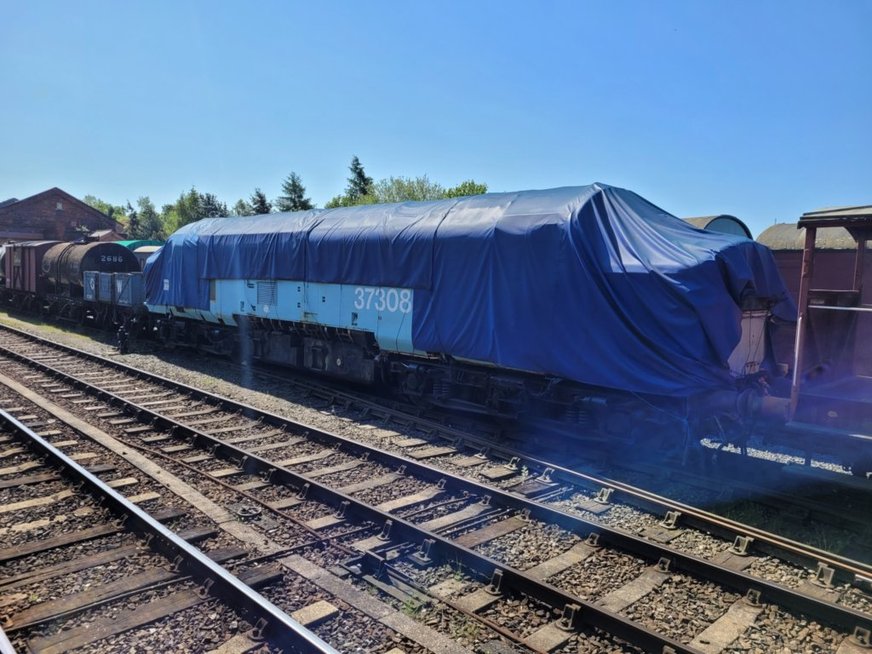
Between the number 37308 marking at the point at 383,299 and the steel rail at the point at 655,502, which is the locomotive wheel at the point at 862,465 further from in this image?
the number 37308 marking at the point at 383,299

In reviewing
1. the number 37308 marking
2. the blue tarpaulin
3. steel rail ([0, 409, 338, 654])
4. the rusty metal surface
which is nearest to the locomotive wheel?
the blue tarpaulin

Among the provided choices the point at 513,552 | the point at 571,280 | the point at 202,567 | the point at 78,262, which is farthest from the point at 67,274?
the point at 513,552

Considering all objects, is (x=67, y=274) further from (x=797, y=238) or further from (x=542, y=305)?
(x=797, y=238)

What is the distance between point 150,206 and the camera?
4119 inches

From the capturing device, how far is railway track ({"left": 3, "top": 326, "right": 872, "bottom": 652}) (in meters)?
4.29

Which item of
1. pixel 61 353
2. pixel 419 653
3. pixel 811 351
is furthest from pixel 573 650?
pixel 61 353

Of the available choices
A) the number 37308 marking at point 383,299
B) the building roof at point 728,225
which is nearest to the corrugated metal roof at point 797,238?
the building roof at point 728,225

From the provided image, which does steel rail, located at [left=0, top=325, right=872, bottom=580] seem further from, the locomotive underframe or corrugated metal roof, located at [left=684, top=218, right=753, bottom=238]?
corrugated metal roof, located at [left=684, top=218, right=753, bottom=238]

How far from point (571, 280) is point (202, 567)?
5.58 metres

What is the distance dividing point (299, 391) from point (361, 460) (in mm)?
5022

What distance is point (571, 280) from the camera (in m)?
8.12

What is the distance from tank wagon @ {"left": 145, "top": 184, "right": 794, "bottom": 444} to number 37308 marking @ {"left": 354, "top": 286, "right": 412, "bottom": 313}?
0.10ft

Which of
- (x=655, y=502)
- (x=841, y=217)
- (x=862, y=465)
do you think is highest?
(x=841, y=217)

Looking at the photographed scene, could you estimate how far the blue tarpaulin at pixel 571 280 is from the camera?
7293mm
